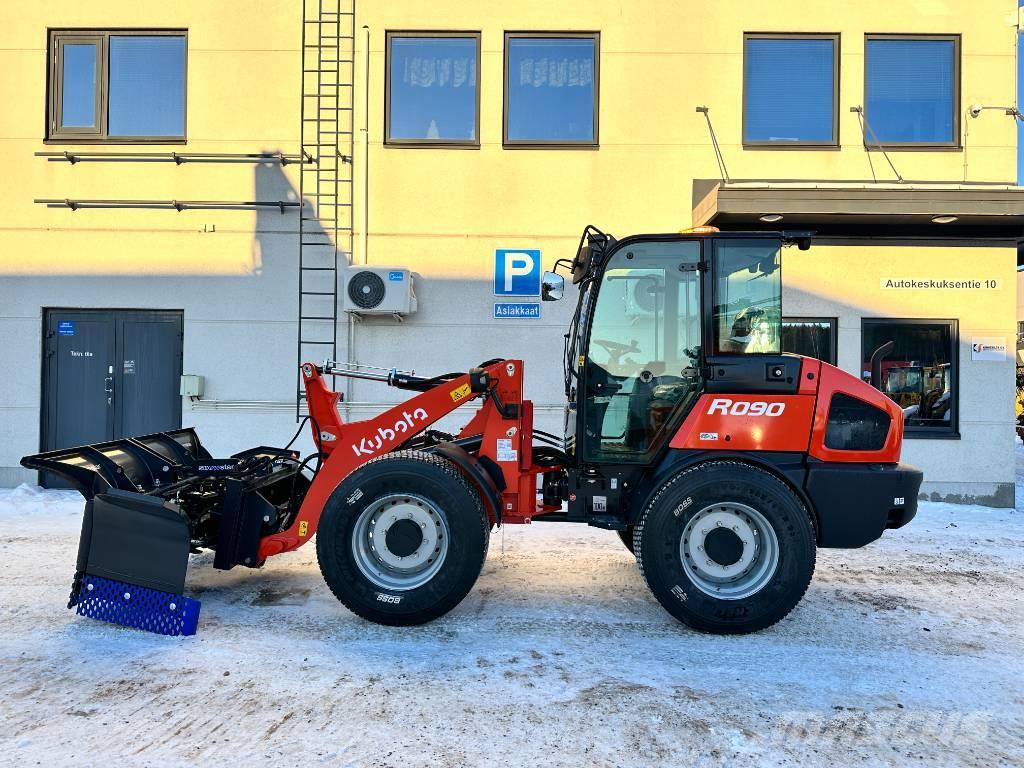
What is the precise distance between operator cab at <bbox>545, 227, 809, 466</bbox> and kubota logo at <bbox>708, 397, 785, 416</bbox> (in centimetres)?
11

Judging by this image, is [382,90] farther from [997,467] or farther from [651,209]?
[997,467]

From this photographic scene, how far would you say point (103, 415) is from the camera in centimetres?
870

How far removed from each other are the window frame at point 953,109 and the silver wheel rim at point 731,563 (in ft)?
21.0

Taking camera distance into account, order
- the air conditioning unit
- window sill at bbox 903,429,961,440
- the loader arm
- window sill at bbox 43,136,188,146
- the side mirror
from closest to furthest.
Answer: the side mirror, the loader arm, the air conditioning unit, window sill at bbox 903,429,961,440, window sill at bbox 43,136,188,146

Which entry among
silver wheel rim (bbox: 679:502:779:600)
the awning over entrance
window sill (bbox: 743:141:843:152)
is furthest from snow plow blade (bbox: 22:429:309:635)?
window sill (bbox: 743:141:843:152)

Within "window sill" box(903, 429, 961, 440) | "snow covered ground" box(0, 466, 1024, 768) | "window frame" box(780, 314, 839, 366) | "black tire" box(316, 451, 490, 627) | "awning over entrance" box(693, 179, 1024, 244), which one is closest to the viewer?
"snow covered ground" box(0, 466, 1024, 768)

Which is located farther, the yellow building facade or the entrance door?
the entrance door

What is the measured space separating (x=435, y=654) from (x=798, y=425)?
2405mm

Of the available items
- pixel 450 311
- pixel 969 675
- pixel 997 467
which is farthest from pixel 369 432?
pixel 997 467

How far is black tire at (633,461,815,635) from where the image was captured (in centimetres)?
404

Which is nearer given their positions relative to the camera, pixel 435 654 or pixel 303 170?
pixel 435 654

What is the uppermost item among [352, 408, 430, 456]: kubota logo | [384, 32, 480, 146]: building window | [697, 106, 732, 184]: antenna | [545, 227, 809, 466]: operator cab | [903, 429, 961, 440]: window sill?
[384, 32, 480, 146]: building window

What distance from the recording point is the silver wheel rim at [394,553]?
415cm

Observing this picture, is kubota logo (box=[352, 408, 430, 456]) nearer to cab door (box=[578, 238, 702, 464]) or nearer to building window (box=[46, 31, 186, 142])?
cab door (box=[578, 238, 702, 464])
